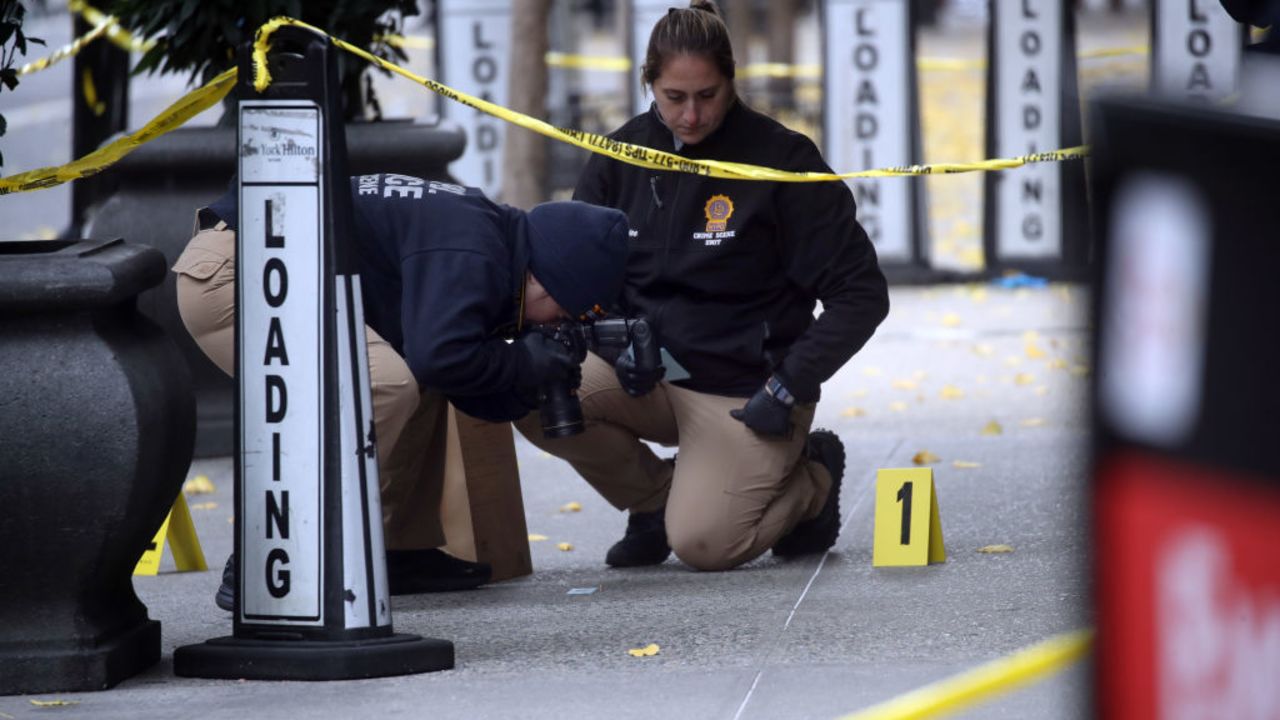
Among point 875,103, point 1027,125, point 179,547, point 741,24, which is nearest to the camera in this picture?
point 179,547

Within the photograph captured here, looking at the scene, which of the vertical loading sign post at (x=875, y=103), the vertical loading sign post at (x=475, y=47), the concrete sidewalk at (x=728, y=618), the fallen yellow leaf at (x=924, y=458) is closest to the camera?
the concrete sidewalk at (x=728, y=618)

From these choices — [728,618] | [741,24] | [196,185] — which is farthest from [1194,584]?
[741,24]

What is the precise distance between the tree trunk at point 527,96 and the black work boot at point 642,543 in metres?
5.75

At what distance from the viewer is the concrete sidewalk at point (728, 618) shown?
12.0ft

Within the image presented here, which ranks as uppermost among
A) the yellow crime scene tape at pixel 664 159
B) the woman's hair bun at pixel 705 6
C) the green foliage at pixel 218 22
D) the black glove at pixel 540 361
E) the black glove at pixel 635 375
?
the green foliage at pixel 218 22

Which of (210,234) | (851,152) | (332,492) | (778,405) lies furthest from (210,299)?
(851,152)

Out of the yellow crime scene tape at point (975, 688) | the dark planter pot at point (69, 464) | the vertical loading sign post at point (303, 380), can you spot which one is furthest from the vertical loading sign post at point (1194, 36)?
the yellow crime scene tape at point (975, 688)

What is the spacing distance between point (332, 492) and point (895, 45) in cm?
824

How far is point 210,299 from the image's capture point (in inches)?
182

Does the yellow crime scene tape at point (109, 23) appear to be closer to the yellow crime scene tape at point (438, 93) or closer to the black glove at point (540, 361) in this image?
the yellow crime scene tape at point (438, 93)

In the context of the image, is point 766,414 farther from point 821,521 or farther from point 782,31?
point 782,31

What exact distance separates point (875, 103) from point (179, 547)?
708cm

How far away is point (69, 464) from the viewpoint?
3766 mm

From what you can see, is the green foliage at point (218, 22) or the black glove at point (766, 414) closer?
the black glove at point (766, 414)
